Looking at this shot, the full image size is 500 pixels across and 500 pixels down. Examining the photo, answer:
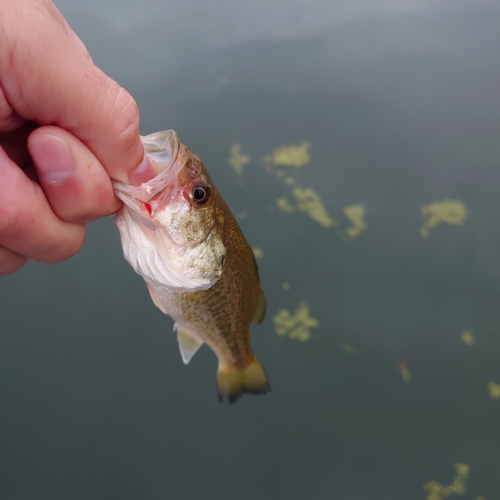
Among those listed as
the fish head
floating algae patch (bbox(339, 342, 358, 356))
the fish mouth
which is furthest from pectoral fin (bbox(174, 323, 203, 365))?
floating algae patch (bbox(339, 342, 358, 356))

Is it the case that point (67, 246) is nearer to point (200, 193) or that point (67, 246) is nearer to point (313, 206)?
point (200, 193)

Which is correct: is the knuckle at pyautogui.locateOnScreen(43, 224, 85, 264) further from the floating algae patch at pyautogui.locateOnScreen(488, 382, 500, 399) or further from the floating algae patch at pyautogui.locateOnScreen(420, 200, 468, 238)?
the floating algae patch at pyautogui.locateOnScreen(488, 382, 500, 399)

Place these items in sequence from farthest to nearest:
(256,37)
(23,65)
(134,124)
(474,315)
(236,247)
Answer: (256,37) → (474,315) → (236,247) → (134,124) → (23,65)

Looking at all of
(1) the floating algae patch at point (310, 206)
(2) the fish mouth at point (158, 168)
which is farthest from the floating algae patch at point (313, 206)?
(2) the fish mouth at point (158, 168)

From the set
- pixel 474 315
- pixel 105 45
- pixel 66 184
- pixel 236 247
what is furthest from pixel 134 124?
pixel 105 45

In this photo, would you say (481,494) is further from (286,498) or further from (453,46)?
(453,46)

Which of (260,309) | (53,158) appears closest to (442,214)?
(260,309)
